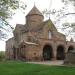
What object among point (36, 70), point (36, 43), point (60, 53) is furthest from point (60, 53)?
point (36, 70)

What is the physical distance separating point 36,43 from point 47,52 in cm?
644

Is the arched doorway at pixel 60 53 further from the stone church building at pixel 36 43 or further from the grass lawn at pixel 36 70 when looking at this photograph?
the grass lawn at pixel 36 70

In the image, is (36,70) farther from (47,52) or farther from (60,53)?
(60,53)

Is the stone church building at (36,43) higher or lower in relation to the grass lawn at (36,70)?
higher

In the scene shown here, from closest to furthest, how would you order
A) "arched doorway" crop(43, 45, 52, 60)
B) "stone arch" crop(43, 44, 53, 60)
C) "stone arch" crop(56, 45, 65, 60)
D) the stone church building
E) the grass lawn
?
the grass lawn < the stone church building < "stone arch" crop(43, 44, 53, 60) < "arched doorway" crop(43, 45, 52, 60) < "stone arch" crop(56, 45, 65, 60)

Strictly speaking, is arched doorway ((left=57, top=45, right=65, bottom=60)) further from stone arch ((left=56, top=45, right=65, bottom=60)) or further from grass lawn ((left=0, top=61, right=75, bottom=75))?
grass lawn ((left=0, top=61, right=75, bottom=75))

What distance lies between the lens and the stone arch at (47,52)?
60.5m

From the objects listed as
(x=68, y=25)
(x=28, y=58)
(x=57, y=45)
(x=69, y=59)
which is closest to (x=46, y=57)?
(x=57, y=45)

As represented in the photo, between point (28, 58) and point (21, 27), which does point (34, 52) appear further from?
point (21, 27)

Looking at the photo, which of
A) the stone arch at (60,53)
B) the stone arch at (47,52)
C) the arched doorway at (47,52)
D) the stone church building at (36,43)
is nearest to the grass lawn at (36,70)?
the stone church building at (36,43)

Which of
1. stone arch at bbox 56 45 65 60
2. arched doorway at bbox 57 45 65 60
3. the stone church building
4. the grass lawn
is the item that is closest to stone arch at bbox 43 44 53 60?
the stone church building

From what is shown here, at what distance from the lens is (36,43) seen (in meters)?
56.3

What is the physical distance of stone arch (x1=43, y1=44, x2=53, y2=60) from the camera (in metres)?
60.5

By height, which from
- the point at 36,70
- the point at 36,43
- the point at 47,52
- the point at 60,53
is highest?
the point at 36,43
